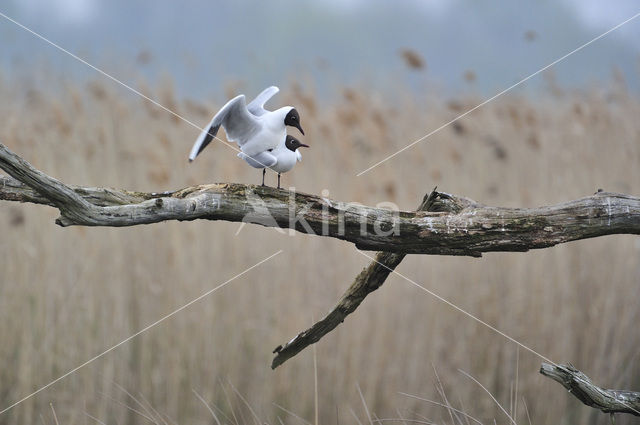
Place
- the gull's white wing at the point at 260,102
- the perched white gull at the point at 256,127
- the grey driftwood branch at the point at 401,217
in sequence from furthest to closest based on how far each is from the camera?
the gull's white wing at the point at 260,102 < the perched white gull at the point at 256,127 < the grey driftwood branch at the point at 401,217

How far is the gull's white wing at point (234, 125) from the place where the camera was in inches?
57.1

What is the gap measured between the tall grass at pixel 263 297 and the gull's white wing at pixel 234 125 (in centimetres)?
137

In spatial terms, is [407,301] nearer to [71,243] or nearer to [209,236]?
[209,236]

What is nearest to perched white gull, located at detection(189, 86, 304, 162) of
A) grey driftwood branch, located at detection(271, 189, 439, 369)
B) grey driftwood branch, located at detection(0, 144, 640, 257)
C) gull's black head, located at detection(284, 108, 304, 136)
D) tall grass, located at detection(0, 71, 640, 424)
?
gull's black head, located at detection(284, 108, 304, 136)

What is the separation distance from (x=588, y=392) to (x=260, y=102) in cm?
98

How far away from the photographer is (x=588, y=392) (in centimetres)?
144

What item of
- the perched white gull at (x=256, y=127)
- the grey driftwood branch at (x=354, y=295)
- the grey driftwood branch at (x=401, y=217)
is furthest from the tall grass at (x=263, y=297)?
the perched white gull at (x=256, y=127)

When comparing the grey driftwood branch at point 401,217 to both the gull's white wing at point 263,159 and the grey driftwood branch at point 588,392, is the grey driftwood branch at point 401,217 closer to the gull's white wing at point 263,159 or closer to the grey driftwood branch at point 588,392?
the gull's white wing at point 263,159

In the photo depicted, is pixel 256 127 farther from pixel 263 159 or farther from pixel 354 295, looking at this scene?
pixel 354 295

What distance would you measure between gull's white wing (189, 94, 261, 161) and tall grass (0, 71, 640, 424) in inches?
53.8

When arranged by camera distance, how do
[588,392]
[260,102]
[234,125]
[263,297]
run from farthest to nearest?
[263,297] → [260,102] → [234,125] → [588,392]

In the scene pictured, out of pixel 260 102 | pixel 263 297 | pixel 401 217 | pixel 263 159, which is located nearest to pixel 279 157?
pixel 263 159

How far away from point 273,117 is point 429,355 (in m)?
1.76

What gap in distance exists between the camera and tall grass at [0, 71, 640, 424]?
2.83 metres
